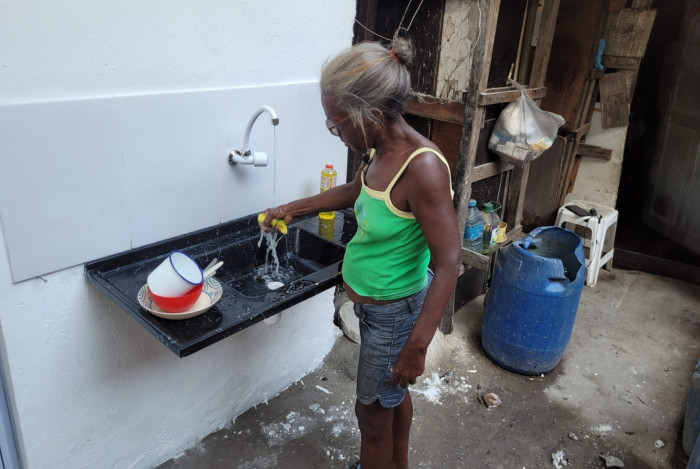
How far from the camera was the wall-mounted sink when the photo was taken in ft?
5.13

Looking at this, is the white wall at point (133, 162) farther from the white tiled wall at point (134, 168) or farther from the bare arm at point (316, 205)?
the bare arm at point (316, 205)

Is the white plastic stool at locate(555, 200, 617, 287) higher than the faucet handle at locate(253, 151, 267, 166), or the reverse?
the faucet handle at locate(253, 151, 267, 166)

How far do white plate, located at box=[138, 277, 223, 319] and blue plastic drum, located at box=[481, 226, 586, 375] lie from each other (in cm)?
172

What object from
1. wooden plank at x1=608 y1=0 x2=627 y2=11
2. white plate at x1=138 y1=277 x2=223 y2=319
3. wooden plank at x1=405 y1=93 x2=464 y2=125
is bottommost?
white plate at x1=138 y1=277 x2=223 y2=319

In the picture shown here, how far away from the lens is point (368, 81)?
4.82 feet

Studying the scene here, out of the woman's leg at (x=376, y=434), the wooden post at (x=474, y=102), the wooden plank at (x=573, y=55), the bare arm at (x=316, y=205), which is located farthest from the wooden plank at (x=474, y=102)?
the wooden plank at (x=573, y=55)

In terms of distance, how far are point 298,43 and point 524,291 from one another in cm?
172

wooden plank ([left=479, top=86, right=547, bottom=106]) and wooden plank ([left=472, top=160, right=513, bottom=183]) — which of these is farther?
wooden plank ([left=472, top=160, right=513, bottom=183])

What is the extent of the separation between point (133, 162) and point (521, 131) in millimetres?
2041

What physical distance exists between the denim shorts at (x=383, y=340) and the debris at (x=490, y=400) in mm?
1114

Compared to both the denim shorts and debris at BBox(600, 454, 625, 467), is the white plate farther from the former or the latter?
debris at BBox(600, 454, 625, 467)

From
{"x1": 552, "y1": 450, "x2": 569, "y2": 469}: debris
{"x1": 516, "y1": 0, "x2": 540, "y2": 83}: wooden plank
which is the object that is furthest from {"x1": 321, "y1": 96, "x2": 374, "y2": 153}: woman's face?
{"x1": 516, "y1": 0, "x2": 540, "y2": 83}: wooden plank

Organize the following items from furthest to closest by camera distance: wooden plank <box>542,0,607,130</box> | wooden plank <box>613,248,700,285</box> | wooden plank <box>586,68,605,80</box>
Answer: wooden plank <box>613,248,700,285</box>
wooden plank <box>586,68,605,80</box>
wooden plank <box>542,0,607,130</box>

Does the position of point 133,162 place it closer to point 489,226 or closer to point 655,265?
point 489,226
